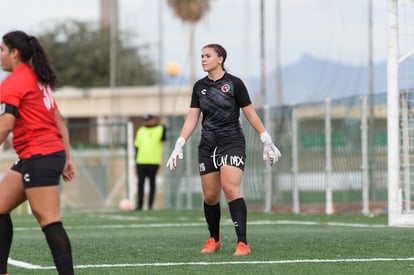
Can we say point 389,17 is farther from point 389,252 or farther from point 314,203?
point 314,203

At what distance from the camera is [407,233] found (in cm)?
1243

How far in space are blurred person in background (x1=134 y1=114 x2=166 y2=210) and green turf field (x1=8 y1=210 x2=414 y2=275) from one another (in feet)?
27.1

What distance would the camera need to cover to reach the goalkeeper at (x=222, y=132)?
1040 centimetres

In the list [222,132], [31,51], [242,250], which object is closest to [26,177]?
[31,51]

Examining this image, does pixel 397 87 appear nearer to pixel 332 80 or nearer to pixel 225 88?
pixel 225 88

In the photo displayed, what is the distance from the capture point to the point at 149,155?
77.5 feet

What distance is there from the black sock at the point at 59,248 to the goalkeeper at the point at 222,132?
3.16 m

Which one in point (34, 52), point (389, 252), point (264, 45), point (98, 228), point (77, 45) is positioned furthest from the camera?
point (77, 45)

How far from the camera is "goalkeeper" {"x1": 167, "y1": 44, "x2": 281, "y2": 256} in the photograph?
10.4m

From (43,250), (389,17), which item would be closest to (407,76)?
(389,17)

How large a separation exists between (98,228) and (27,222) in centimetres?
312

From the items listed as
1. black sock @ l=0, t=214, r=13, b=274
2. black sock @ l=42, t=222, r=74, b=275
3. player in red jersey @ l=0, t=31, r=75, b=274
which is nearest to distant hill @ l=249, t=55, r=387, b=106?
black sock @ l=0, t=214, r=13, b=274

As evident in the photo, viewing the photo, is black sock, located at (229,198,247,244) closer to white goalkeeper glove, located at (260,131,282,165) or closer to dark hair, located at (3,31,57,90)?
white goalkeeper glove, located at (260,131,282,165)

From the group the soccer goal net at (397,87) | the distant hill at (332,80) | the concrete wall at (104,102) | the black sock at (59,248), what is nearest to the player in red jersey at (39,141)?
the black sock at (59,248)
